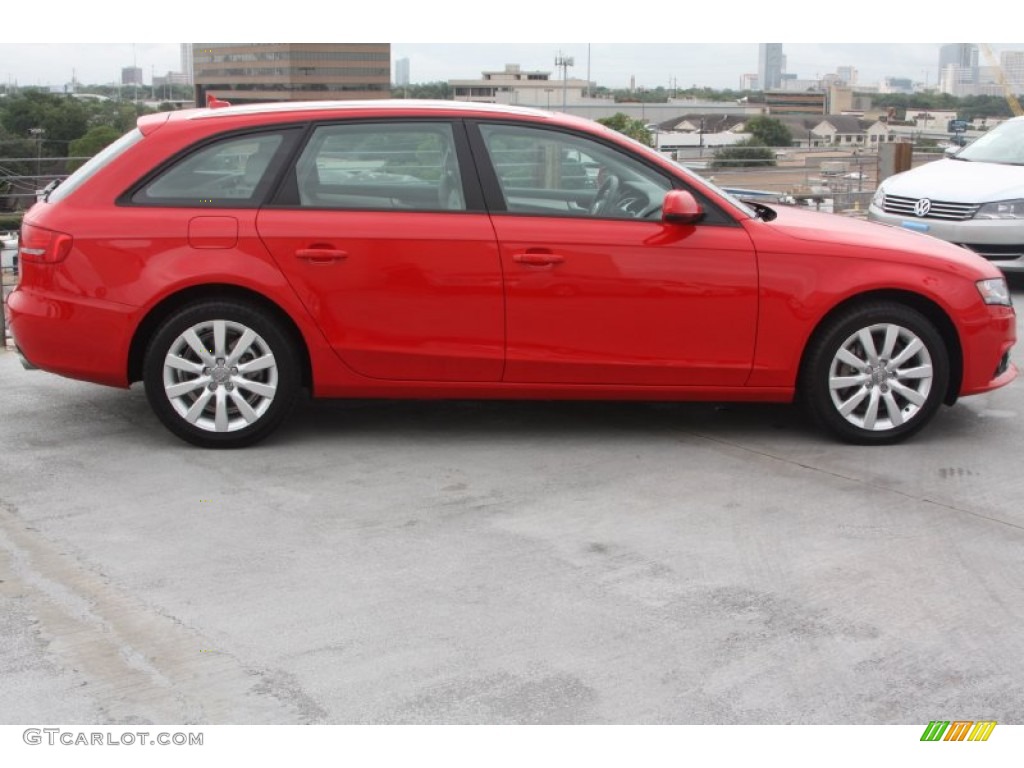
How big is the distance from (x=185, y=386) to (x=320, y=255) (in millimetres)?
831

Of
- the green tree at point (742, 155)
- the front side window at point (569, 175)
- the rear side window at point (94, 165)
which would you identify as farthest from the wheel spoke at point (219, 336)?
the green tree at point (742, 155)

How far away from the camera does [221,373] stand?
20.1 feet

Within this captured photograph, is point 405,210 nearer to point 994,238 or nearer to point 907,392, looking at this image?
point 907,392

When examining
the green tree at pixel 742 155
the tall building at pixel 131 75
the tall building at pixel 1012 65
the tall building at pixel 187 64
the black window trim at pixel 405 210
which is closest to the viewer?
the black window trim at pixel 405 210

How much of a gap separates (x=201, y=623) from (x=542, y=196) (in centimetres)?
278

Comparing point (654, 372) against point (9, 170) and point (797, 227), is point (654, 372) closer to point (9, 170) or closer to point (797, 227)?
point (797, 227)

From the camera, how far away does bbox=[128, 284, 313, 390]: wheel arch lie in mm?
6129

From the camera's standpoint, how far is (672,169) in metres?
6.28

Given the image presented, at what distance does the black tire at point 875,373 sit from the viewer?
636 cm

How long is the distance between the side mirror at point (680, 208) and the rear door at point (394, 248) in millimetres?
787

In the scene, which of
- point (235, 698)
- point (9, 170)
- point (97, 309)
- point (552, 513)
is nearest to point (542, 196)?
point (552, 513)

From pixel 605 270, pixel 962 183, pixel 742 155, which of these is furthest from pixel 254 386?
pixel 742 155

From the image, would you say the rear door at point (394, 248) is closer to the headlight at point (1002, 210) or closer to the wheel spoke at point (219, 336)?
the wheel spoke at point (219, 336)
